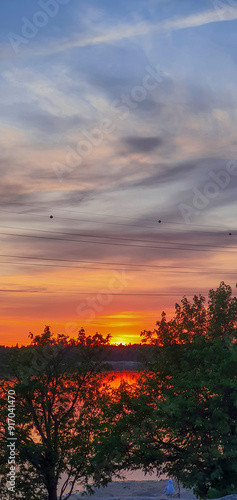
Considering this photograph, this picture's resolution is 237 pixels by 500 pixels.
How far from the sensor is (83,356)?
38.0m

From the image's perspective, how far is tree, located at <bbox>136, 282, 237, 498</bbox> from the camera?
2839cm

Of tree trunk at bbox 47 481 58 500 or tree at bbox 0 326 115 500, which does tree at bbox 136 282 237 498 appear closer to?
tree at bbox 0 326 115 500

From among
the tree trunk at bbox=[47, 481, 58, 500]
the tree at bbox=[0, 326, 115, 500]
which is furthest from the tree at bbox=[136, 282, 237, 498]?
the tree trunk at bbox=[47, 481, 58, 500]

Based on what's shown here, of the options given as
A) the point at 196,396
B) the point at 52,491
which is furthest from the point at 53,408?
the point at 196,396

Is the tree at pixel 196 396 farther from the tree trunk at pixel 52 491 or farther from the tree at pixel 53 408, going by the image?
the tree trunk at pixel 52 491

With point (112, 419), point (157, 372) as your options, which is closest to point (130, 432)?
point (112, 419)

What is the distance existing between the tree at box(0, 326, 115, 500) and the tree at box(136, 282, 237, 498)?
4316mm

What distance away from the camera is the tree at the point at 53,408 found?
34.6 m

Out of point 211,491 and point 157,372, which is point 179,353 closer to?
point 157,372

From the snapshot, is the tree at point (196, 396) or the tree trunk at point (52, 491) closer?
the tree at point (196, 396)

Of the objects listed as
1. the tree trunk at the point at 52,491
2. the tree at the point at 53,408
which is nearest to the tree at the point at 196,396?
the tree at the point at 53,408

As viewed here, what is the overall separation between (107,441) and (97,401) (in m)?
5.65

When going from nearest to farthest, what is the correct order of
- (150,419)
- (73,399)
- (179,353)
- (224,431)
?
(224,431) < (150,419) < (179,353) < (73,399)

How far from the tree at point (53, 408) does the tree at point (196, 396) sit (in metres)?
4.32
